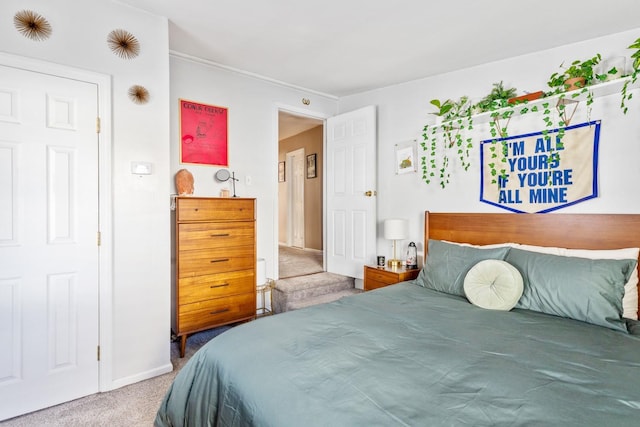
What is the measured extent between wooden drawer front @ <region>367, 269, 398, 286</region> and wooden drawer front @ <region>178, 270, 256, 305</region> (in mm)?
1181

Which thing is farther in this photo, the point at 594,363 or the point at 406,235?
the point at 406,235

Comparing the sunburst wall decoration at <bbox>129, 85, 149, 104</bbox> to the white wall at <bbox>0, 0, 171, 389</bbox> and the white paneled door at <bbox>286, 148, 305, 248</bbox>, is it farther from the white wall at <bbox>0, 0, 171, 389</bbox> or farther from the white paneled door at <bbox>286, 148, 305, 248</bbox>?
the white paneled door at <bbox>286, 148, 305, 248</bbox>

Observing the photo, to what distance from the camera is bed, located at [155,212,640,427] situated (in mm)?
993

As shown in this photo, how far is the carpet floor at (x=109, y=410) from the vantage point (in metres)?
1.82

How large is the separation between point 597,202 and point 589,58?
108cm

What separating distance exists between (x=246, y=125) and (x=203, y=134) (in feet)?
1.60

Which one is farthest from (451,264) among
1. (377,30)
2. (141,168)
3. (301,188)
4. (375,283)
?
(301,188)

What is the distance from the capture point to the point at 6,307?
1.84 meters

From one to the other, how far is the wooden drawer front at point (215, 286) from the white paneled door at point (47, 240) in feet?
1.97

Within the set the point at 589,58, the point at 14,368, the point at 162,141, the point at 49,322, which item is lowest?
the point at 14,368

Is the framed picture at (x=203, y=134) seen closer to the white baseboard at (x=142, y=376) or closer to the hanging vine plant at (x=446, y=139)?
the white baseboard at (x=142, y=376)

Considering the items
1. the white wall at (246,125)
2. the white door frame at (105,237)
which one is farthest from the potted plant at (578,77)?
the white door frame at (105,237)

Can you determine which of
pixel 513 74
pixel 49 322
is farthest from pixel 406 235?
pixel 49 322

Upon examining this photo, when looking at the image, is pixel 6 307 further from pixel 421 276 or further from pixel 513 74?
pixel 513 74
